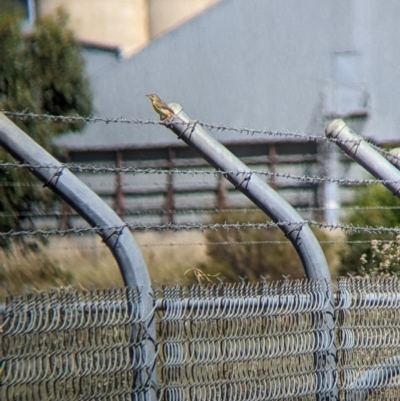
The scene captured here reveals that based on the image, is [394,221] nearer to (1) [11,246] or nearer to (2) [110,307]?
(1) [11,246]

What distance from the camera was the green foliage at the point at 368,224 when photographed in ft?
25.2

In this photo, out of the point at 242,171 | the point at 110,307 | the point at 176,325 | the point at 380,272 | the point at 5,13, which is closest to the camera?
the point at 110,307

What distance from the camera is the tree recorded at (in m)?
10.1

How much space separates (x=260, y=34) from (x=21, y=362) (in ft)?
45.7

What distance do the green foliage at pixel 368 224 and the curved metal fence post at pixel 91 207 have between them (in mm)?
3896

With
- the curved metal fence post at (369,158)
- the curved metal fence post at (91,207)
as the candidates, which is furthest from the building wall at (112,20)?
the curved metal fence post at (91,207)

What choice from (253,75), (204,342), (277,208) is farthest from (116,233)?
(253,75)

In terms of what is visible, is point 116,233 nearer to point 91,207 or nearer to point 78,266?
point 91,207

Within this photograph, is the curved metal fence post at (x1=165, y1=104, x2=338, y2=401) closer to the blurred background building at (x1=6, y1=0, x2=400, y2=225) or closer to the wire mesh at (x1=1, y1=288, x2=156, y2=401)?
the wire mesh at (x1=1, y1=288, x2=156, y2=401)

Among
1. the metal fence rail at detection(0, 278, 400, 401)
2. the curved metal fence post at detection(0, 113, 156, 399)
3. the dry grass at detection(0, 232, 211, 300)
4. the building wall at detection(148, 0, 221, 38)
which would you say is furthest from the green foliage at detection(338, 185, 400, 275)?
the building wall at detection(148, 0, 221, 38)

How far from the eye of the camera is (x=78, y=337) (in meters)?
3.04

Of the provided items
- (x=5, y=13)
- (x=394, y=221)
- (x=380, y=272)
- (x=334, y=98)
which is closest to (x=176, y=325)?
(x=380, y=272)

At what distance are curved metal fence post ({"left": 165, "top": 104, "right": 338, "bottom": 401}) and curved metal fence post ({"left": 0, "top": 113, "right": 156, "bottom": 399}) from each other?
562 millimetres

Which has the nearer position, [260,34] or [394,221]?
[394,221]
